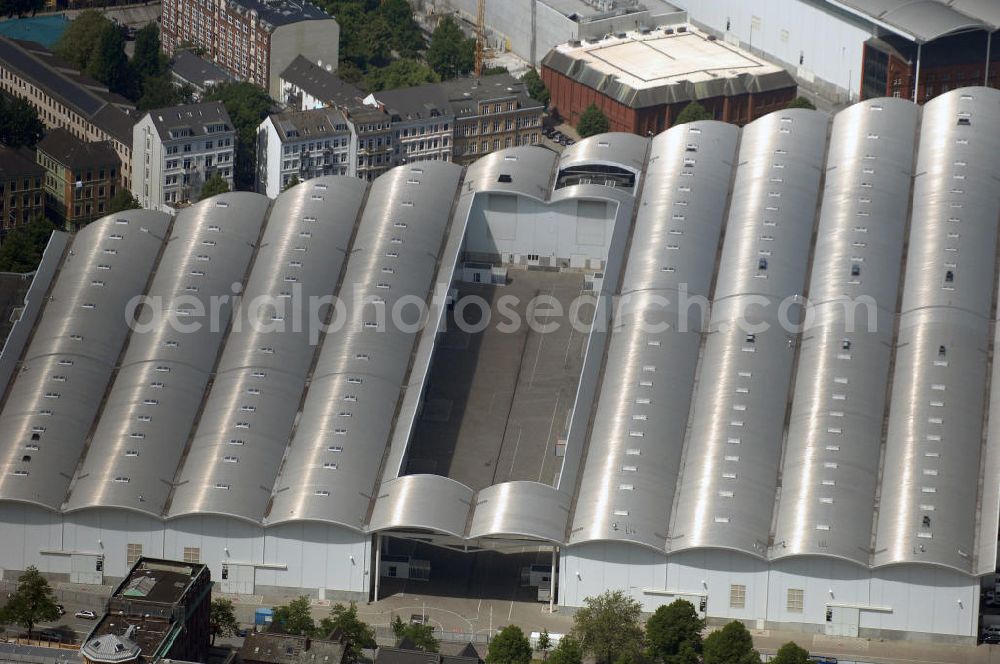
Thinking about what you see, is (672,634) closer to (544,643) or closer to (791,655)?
(791,655)

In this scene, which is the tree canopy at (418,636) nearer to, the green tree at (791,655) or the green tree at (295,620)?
the green tree at (295,620)

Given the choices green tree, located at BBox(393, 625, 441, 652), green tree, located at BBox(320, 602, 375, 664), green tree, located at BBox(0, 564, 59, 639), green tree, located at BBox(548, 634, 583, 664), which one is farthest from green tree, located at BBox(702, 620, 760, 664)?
green tree, located at BBox(0, 564, 59, 639)

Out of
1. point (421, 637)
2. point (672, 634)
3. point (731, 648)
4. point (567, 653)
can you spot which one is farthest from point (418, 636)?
point (731, 648)

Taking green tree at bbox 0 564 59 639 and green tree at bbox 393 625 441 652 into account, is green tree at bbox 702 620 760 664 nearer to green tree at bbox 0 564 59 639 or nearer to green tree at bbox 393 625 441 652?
green tree at bbox 393 625 441 652

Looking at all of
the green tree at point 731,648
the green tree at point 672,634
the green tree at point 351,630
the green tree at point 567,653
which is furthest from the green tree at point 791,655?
the green tree at point 351,630

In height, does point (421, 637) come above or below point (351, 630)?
below

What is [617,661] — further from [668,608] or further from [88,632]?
[88,632]
